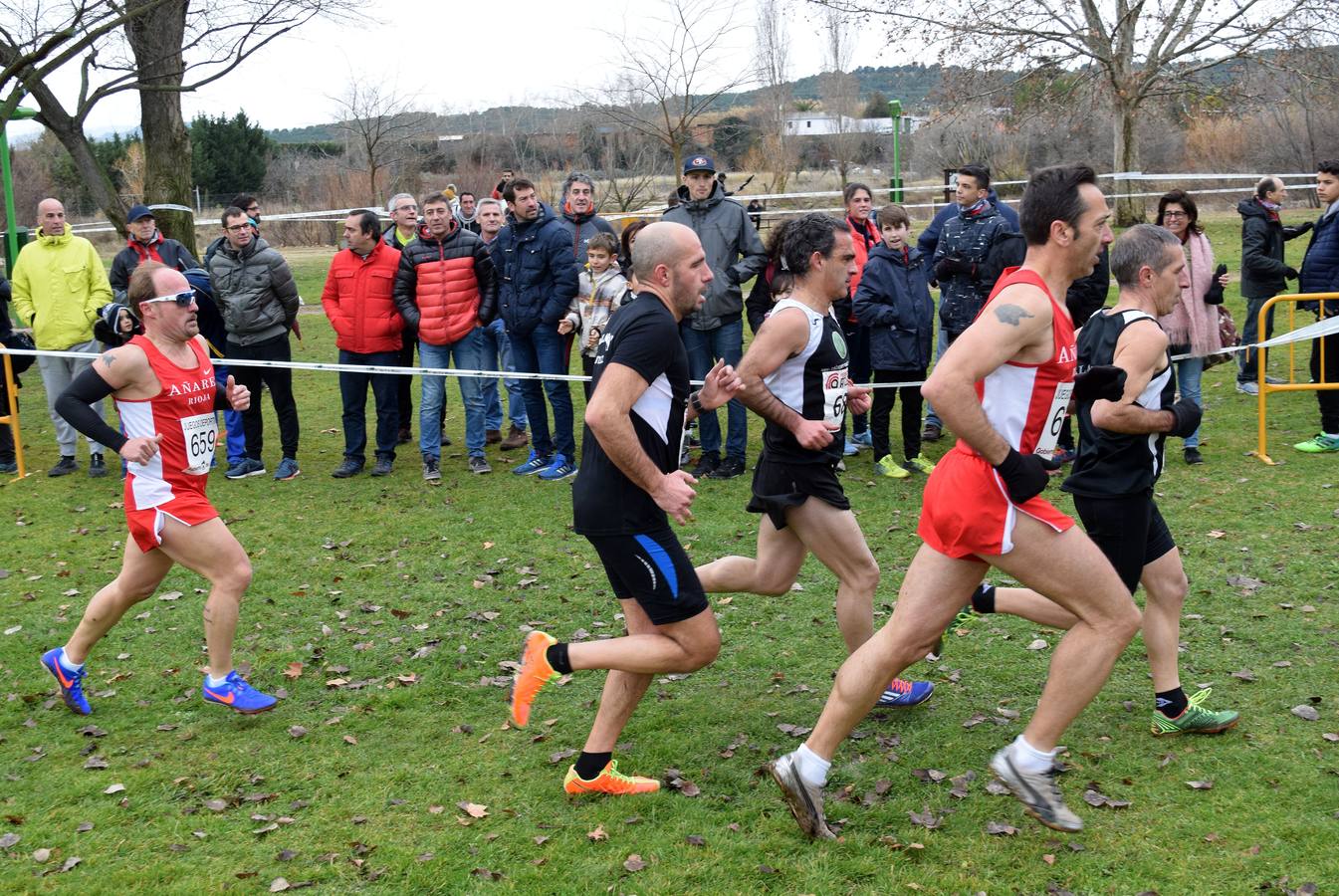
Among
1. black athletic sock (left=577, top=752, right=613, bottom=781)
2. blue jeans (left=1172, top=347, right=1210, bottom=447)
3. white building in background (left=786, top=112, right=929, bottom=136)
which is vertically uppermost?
white building in background (left=786, top=112, right=929, bottom=136)

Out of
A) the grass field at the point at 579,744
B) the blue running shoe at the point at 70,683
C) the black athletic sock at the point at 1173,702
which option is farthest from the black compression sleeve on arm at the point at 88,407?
the black athletic sock at the point at 1173,702

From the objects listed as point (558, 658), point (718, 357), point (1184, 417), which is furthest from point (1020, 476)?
point (718, 357)

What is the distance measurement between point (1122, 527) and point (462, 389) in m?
6.95

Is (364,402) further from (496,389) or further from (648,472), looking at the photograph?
(648,472)

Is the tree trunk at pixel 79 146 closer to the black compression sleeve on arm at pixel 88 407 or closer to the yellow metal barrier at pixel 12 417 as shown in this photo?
the yellow metal barrier at pixel 12 417

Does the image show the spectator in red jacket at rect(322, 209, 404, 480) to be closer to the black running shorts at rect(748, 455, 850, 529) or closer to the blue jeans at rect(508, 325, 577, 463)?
the blue jeans at rect(508, 325, 577, 463)

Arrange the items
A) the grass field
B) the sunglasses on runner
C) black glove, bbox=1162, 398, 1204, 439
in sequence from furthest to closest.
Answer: the sunglasses on runner → black glove, bbox=1162, 398, 1204, 439 → the grass field

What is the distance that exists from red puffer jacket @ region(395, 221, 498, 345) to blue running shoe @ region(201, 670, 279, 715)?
5.14m

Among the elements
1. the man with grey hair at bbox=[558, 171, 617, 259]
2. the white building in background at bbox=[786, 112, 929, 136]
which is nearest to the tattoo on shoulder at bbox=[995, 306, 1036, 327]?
the man with grey hair at bbox=[558, 171, 617, 259]

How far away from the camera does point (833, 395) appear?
16.6ft

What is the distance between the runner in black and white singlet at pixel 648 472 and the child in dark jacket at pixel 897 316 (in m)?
5.35

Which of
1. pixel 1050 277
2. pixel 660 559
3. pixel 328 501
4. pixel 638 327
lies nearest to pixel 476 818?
pixel 660 559

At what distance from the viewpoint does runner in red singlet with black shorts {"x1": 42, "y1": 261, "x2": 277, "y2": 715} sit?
5289 millimetres

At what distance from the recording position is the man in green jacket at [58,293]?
10586 millimetres
